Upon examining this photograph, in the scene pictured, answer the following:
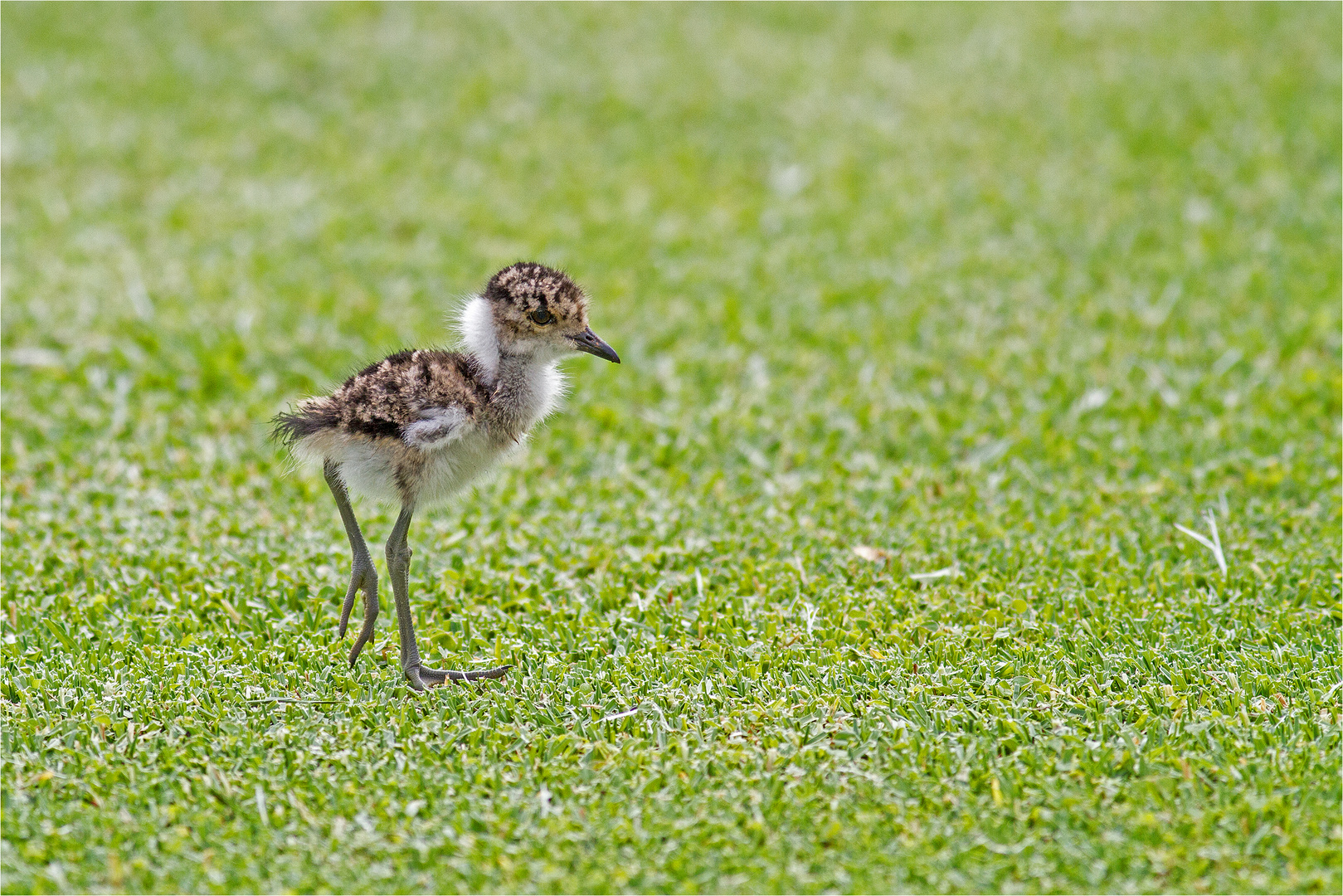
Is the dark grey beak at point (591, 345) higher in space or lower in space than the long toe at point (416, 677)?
higher

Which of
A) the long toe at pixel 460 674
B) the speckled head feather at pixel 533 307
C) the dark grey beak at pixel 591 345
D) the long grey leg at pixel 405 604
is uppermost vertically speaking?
the speckled head feather at pixel 533 307

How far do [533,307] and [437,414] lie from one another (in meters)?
0.50

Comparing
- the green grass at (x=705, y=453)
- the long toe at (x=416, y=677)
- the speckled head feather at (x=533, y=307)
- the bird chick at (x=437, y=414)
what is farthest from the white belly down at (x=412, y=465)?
the green grass at (x=705, y=453)

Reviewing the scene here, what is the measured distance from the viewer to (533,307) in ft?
14.6

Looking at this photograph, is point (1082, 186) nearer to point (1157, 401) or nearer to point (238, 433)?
point (1157, 401)

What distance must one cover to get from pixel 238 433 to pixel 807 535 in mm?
2745

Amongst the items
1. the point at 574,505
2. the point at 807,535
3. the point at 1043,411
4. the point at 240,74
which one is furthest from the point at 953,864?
the point at 240,74

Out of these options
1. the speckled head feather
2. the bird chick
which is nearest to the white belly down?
the bird chick

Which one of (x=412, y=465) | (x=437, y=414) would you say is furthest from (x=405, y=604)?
(x=437, y=414)

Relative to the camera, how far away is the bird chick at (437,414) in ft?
13.8

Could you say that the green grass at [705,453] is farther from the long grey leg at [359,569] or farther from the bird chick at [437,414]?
the bird chick at [437,414]

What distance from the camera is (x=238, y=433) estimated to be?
6449 millimetres

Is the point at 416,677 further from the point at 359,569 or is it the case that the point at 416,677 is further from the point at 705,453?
the point at 705,453

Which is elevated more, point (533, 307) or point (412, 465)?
point (533, 307)
